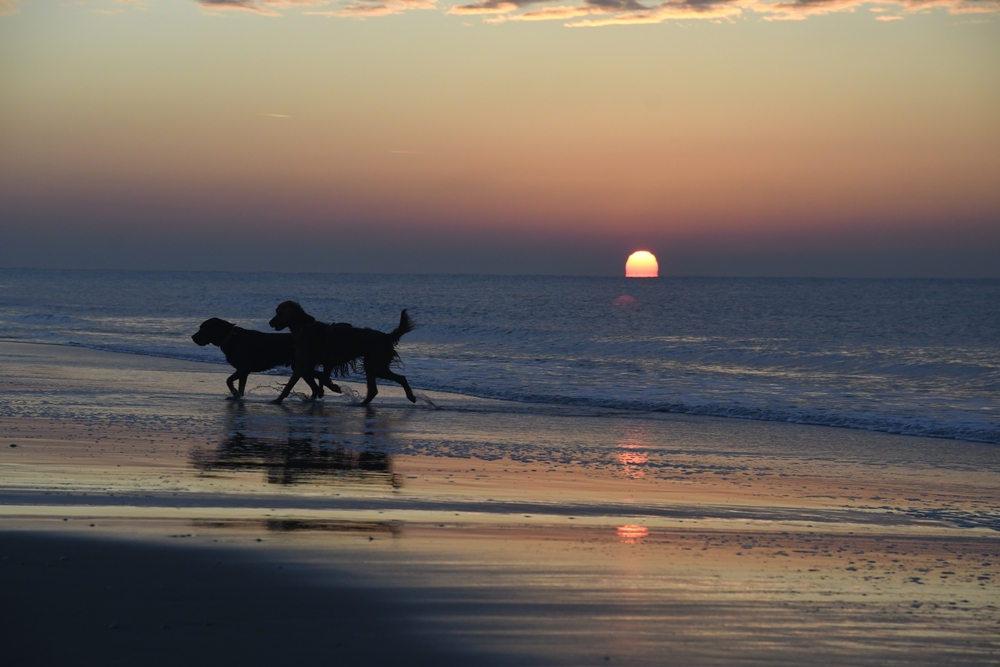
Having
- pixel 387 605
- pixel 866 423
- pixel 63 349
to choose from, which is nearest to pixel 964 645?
pixel 387 605

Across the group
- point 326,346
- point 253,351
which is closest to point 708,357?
point 326,346

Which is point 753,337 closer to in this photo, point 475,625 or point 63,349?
point 63,349

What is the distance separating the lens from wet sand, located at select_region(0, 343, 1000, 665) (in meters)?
3.63

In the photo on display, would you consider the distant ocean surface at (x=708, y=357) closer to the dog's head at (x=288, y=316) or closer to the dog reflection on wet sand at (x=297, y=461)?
the dog's head at (x=288, y=316)

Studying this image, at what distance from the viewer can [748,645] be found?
11.8 feet

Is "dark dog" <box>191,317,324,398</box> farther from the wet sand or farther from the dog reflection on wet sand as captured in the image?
the dog reflection on wet sand

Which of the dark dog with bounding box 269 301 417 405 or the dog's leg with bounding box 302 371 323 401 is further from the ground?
the dark dog with bounding box 269 301 417 405

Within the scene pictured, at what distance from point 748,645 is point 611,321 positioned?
117ft

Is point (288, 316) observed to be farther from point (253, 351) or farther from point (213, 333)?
point (213, 333)

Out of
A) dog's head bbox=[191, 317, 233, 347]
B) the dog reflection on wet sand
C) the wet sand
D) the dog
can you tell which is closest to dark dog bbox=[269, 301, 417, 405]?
the dog

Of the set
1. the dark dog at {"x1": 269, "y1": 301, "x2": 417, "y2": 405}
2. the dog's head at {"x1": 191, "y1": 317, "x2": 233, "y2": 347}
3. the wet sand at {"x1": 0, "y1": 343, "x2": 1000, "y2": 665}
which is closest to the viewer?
the wet sand at {"x1": 0, "y1": 343, "x2": 1000, "y2": 665}

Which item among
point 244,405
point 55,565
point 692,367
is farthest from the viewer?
point 692,367

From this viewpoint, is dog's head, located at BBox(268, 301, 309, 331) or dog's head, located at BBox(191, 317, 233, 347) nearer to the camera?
dog's head, located at BBox(268, 301, 309, 331)

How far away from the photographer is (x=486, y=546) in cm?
495
